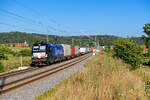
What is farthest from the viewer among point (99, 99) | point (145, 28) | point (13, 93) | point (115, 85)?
point (145, 28)

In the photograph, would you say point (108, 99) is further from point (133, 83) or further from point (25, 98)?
point (25, 98)

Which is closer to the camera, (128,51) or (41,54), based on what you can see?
(41,54)

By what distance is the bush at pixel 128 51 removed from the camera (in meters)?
32.5

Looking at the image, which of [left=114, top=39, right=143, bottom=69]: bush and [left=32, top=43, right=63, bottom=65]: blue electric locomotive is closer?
[left=32, top=43, right=63, bottom=65]: blue electric locomotive

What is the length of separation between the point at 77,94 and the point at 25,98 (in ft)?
10.5

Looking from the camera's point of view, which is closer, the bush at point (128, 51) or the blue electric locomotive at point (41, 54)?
the blue electric locomotive at point (41, 54)

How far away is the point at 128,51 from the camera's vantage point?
3247 cm

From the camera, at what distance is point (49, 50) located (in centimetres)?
2678

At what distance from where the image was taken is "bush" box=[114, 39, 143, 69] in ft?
107

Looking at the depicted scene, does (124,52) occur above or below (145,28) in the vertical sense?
below

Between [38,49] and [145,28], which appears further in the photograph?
[145,28]

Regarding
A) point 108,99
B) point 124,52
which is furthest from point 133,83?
point 124,52

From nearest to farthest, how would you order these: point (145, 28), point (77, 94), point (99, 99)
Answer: point (99, 99), point (77, 94), point (145, 28)

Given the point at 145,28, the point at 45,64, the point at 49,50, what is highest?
the point at 145,28
